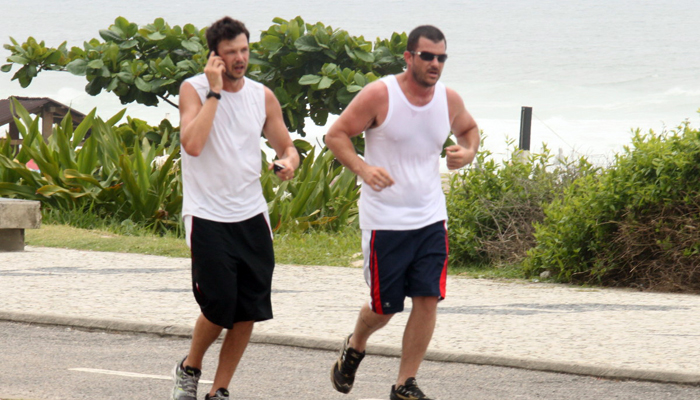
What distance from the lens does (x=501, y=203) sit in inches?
464

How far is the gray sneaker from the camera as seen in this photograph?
482 centimetres

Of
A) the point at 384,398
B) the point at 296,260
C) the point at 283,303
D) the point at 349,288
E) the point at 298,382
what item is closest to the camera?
the point at 384,398

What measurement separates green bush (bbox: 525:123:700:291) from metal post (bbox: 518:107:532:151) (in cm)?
1134

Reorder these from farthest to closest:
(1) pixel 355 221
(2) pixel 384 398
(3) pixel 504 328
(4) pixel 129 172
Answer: (1) pixel 355 221, (4) pixel 129 172, (3) pixel 504 328, (2) pixel 384 398

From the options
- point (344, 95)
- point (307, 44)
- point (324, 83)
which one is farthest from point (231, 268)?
point (307, 44)

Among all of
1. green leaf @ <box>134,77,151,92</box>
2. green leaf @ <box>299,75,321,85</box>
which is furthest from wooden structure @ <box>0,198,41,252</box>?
green leaf @ <box>134,77,151,92</box>

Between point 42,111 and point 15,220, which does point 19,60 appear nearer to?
point 42,111

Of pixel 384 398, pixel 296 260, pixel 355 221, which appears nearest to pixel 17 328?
pixel 384 398

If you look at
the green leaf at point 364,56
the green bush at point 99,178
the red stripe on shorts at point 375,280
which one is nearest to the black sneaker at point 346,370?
the red stripe on shorts at point 375,280

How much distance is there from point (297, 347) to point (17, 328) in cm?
223

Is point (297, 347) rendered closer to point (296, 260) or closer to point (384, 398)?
point (384, 398)

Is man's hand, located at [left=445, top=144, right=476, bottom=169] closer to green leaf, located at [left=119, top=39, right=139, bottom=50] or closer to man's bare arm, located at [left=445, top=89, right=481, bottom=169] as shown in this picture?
man's bare arm, located at [left=445, top=89, right=481, bottom=169]

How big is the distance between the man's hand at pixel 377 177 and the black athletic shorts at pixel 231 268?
56cm

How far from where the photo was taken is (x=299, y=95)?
23406 millimetres
